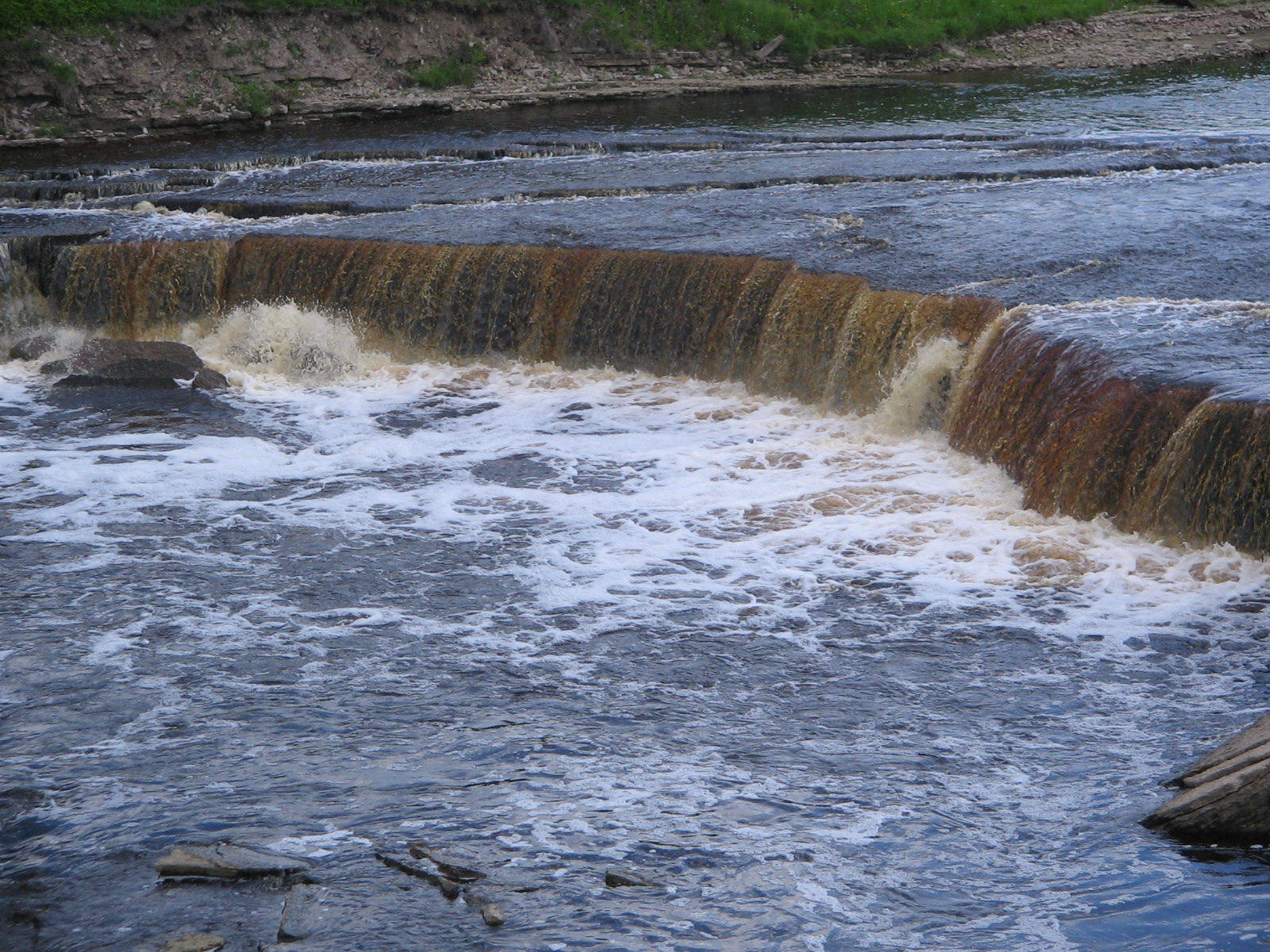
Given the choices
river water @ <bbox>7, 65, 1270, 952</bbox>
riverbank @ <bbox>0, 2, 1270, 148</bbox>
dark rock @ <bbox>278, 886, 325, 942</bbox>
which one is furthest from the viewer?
riverbank @ <bbox>0, 2, 1270, 148</bbox>

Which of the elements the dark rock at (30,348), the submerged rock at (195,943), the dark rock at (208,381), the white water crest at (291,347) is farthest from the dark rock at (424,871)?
the dark rock at (30,348)

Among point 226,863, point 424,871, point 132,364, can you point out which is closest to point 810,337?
point 132,364

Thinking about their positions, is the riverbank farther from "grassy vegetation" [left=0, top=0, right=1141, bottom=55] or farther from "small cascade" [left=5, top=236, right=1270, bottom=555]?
"small cascade" [left=5, top=236, right=1270, bottom=555]

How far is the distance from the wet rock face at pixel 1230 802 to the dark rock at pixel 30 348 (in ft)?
48.7

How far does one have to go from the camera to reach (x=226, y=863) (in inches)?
281

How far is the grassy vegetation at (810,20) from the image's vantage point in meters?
36.0

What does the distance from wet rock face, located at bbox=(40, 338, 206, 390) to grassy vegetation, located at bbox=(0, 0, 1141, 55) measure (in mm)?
18085

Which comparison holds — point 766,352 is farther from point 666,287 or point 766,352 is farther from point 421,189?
point 421,189

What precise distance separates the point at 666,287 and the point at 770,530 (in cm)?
535

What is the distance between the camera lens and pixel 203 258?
18453 mm

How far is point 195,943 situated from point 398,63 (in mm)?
29059

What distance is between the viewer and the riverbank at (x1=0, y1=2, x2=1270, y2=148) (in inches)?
1144

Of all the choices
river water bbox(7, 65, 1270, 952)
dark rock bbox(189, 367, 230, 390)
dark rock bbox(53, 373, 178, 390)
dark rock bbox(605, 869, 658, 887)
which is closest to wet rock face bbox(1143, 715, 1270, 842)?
river water bbox(7, 65, 1270, 952)

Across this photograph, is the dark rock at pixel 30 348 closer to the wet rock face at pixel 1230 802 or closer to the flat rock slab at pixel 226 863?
the flat rock slab at pixel 226 863
